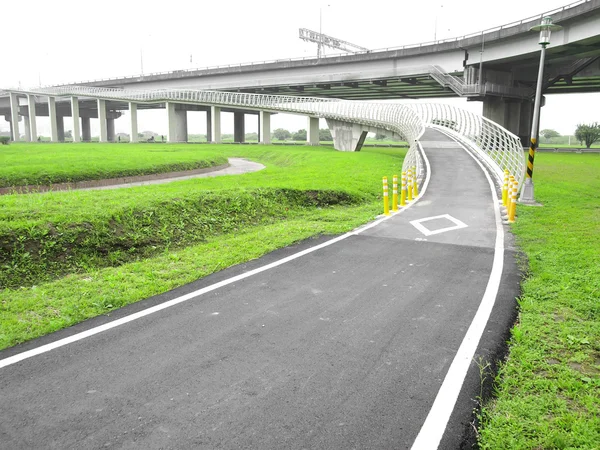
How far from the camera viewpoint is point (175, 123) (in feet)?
218

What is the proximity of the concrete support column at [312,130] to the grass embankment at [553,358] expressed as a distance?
1703 inches

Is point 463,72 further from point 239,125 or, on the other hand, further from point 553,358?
point 553,358

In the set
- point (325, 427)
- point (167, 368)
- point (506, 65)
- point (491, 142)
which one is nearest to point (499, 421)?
point (325, 427)

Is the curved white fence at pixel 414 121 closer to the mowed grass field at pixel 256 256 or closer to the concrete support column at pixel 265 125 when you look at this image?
the concrete support column at pixel 265 125

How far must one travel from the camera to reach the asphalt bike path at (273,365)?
380 centimetres

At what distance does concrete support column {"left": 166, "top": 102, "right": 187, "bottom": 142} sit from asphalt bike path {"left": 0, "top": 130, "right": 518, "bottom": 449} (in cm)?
6124

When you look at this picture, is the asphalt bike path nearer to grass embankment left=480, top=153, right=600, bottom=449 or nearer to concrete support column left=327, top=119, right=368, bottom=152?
grass embankment left=480, top=153, right=600, bottom=449

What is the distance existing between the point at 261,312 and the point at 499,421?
328cm

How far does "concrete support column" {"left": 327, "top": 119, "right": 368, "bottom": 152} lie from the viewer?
1711 inches

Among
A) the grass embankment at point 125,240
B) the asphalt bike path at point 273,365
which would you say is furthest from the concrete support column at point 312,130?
the asphalt bike path at point 273,365

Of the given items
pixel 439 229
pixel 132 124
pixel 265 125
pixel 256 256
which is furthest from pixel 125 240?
pixel 132 124

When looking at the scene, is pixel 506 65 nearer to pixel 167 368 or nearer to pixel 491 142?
pixel 491 142

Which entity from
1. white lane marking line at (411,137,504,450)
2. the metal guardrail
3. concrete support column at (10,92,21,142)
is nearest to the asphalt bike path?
white lane marking line at (411,137,504,450)

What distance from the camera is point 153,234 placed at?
33.2ft
